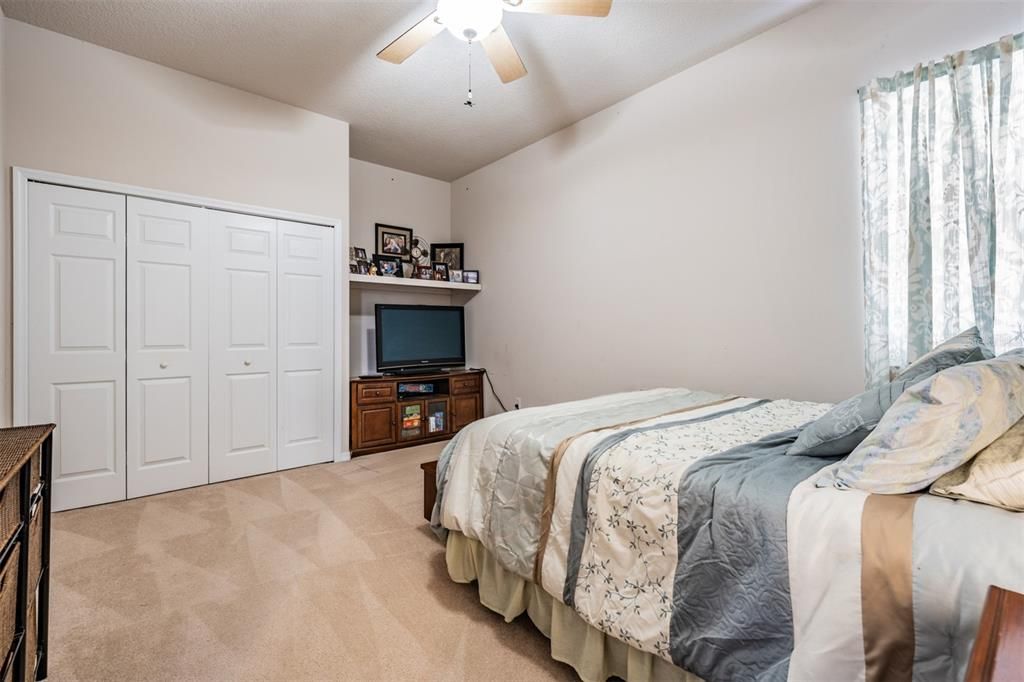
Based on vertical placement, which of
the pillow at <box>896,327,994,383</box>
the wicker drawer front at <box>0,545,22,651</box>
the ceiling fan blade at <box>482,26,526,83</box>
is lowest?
the wicker drawer front at <box>0,545,22,651</box>

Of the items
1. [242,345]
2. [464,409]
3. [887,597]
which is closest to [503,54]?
[887,597]

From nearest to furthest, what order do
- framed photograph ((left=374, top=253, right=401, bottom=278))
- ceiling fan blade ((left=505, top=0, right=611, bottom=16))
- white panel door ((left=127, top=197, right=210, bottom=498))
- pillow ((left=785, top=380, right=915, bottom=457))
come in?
1. pillow ((left=785, top=380, right=915, bottom=457))
2. ceiling fan blade ((left=505, top=0, right=611, bottom=16))
3. white panel door ((left=127, top=197, right=210, bottom=498))
4. framed photograph ((left=374, top=253, right=401, bottom=278))

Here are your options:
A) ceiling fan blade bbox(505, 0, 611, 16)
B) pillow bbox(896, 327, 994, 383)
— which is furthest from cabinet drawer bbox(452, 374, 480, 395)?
pillow bbox(896, 327, 994, 383)

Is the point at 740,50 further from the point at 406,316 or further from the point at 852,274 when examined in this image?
the point at 406,316

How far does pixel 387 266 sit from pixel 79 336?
2.30 m

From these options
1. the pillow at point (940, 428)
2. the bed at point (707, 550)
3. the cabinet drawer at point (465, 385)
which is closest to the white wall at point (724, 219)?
the cabinet drawer at point (465, 385)

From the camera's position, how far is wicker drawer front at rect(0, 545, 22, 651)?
3.06ft

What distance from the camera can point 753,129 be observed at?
2.73 meters

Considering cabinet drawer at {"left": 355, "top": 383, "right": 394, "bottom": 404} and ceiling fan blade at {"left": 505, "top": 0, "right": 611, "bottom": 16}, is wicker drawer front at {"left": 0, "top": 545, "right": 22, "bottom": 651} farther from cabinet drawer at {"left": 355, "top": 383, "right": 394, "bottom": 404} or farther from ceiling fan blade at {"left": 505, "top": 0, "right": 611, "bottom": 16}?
cabinet drawer at {"left": 355, "top": 383, "right": 394, "bottom": 404}

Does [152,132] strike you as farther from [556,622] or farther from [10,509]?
[556,622]

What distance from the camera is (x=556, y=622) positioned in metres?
1.48

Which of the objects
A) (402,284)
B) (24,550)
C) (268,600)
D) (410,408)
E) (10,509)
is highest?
(402,284)

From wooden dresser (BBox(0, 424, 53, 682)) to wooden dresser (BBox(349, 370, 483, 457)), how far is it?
2547 millimetres

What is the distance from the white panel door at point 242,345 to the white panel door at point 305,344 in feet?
0.21
